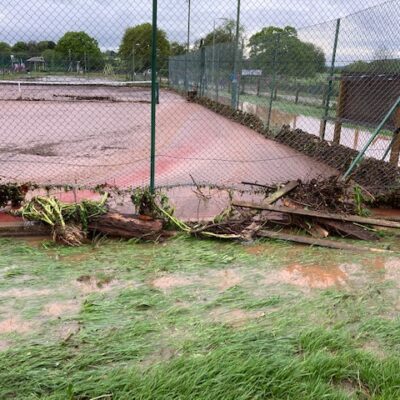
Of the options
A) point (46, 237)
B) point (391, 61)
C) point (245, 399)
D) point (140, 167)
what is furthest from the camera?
point (140, 167)

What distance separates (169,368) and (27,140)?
420 inches

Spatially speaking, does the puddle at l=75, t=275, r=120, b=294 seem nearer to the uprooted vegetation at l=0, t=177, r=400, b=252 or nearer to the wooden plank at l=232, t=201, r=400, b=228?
the uprooted vegetation at l=0, t=177, r=400, b=252

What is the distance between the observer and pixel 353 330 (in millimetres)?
3430

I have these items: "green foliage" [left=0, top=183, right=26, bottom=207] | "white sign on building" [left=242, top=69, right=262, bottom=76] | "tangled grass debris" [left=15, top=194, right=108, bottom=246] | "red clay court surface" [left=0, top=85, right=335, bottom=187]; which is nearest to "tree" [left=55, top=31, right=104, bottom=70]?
"red clay court surface" [left=0, top=85, right=335, bottom=187]

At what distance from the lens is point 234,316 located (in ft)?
11.8

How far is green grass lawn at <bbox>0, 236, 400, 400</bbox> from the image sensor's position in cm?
276

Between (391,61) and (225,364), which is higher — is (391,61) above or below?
above

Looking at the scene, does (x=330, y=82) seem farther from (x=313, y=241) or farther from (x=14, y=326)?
(x=14, y=326)

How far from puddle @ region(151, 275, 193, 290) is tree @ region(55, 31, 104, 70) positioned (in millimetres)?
4826

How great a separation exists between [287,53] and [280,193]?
281 inches

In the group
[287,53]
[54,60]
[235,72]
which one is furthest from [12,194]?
[235,72]

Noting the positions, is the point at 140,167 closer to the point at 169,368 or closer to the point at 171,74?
the point at 169,368

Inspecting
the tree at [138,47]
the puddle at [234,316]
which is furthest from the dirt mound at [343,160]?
the tree at [138,47]

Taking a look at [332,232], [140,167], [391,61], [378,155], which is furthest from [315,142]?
[332,232]
